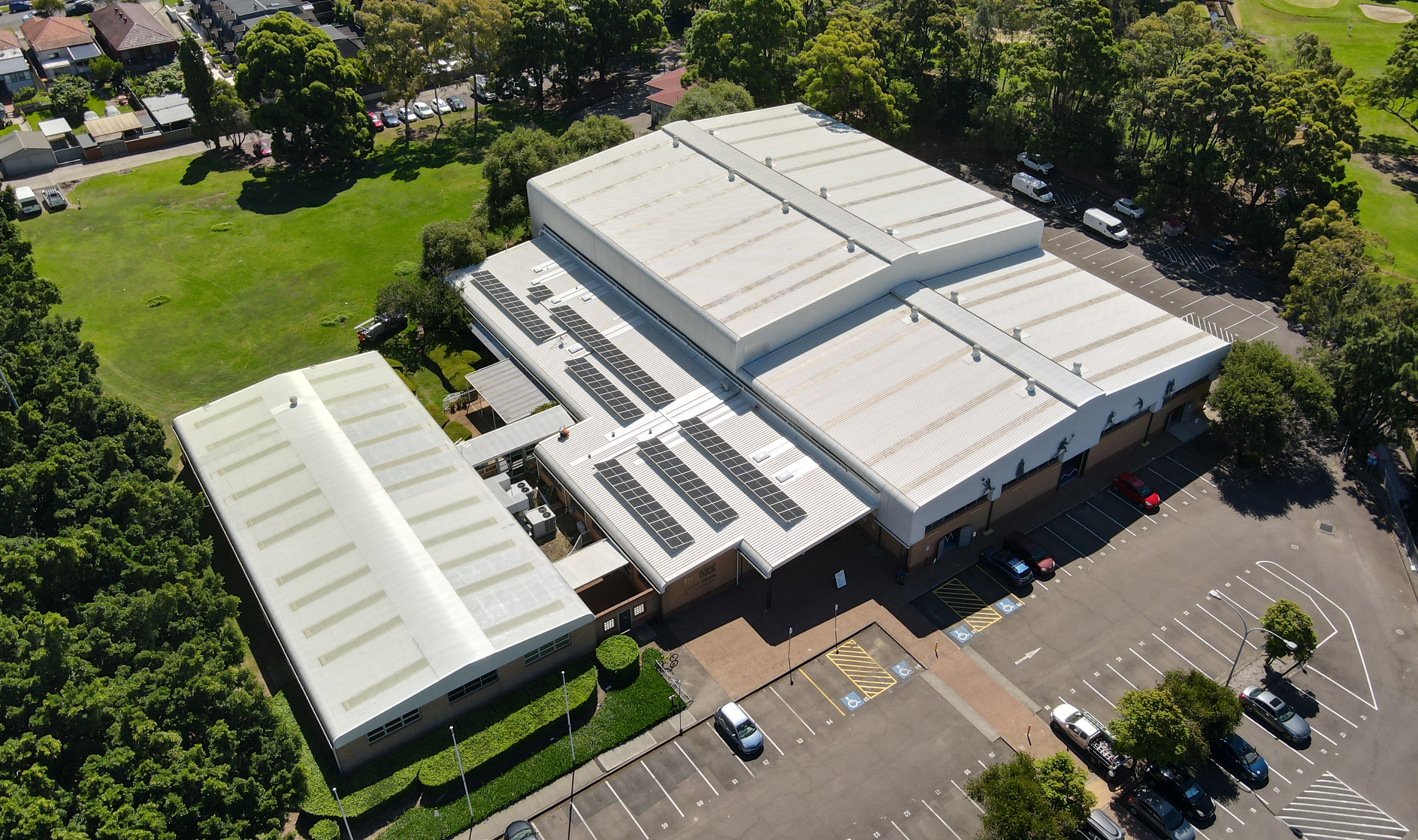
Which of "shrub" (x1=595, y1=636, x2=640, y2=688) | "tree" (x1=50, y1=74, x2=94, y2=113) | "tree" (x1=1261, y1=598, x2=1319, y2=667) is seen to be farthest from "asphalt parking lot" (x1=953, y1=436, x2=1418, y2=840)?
"tree" (x1=50, y1=74, x2=94, y2=113)

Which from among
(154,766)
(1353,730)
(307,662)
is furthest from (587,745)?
(1353,730)

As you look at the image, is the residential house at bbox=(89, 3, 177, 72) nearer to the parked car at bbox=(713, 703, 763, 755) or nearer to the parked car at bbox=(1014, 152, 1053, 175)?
the parked car at bbox=(1014, 152, 1053, 175)

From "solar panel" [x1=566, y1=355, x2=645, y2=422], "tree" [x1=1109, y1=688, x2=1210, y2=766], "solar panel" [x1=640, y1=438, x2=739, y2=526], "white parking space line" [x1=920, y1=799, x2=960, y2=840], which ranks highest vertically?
"solar panel" [x1=566, y1=355, x2=645, y2=422]

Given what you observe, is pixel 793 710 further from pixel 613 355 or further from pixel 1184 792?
pixel 613 355

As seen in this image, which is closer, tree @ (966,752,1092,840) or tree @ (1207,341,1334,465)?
tree @ (966,752,1092,840)

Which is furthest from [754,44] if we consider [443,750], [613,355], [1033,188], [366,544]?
[443,750]

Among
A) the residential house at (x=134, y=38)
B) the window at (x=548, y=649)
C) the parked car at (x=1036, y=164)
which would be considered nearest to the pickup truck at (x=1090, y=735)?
the window at (x=548, y=649)

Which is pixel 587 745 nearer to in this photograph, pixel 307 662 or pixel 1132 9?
pixel 307 662
